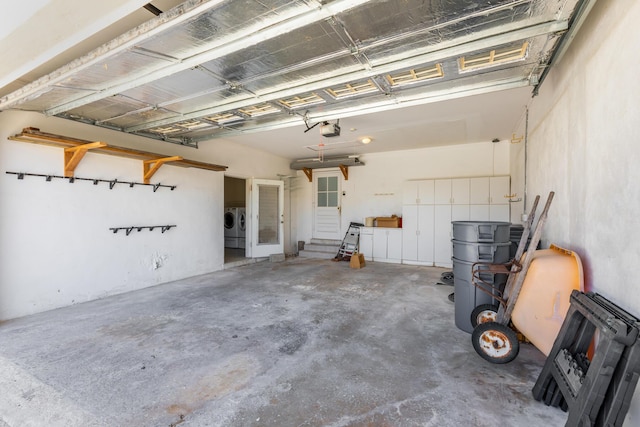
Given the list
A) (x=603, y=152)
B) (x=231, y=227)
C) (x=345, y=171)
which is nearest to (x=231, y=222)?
(x=231, y=227)

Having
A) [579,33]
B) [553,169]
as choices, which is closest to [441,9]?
[579,33]

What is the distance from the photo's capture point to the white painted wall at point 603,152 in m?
1.39

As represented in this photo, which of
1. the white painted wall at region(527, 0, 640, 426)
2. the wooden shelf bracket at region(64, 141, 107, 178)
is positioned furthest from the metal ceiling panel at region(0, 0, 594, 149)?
the wooden shelf bracket at region(64, 141, 107, 178)

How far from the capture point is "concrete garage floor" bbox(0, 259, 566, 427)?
1.66m

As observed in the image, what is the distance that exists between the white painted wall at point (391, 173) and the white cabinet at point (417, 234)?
0.62 m

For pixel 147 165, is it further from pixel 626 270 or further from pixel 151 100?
pixel 626 270

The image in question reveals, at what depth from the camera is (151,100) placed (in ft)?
10.3

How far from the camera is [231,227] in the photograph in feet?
27.1

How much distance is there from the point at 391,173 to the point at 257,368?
19.0ft

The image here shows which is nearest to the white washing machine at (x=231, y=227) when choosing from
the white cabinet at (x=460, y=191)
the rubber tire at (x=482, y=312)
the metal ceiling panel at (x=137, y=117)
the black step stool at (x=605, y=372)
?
the metal ceiling panel at (x=137, y=117)

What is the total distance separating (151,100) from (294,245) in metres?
5.57

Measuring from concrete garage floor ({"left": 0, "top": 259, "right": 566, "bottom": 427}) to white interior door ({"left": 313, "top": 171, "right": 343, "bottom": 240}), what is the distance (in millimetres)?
4026

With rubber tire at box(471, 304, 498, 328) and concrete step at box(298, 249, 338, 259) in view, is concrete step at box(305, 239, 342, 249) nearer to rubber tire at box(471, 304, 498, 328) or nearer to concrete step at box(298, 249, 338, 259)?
concrete step at box(298, 249, 338, 259)

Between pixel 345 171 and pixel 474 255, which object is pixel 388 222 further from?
pixel 474 255
